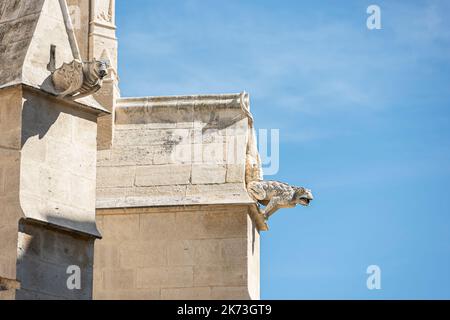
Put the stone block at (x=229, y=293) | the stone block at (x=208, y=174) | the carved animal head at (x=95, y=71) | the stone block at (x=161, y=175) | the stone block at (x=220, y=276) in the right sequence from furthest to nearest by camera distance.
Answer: the stone block at (x=161, y=175) → the stone block at (x=208, y=174) → the stone block at (x=220, y=276) → the stone block at (x=229, y=293) → the carved animal head at (x=95, y=71)

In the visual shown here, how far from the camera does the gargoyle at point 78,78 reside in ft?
53.3

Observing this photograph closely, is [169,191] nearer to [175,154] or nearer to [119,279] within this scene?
[175,154]

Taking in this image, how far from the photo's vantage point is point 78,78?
1627 cm

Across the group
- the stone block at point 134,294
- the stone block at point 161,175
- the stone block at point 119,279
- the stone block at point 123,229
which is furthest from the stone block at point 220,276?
the stone block at point 161,175

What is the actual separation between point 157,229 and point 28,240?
4.31m

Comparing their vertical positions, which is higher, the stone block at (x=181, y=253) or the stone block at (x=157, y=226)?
the stone block at (x=157, y=226)

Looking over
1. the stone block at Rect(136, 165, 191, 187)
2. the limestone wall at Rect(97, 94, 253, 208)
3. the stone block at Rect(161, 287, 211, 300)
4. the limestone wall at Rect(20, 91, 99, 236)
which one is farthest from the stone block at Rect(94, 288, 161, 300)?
the limestone wall at Rect(20, 91, 99, 236)

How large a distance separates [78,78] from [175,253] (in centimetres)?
400

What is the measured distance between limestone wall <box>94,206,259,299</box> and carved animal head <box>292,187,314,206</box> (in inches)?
28.7

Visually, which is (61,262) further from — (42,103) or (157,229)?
(157,229)

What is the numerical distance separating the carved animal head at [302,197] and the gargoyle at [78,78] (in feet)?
14.6

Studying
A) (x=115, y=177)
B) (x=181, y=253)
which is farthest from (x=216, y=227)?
(x=115, y=177)

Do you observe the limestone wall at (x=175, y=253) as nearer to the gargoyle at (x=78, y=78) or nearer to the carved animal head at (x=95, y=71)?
the gargoyle at (x=78, y=78)

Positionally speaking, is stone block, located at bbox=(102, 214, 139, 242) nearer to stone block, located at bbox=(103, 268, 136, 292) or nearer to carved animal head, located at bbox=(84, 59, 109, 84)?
stone block, located at bbox=(103, 268, 136, 292)
